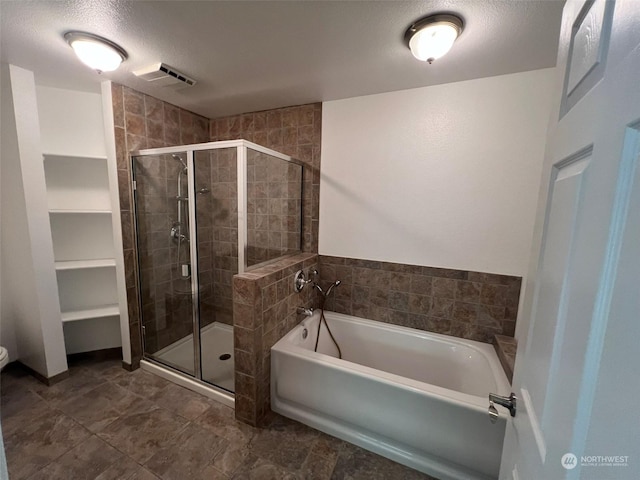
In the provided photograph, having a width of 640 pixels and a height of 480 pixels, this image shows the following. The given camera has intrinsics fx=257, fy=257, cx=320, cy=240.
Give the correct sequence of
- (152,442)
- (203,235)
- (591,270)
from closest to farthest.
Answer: (591,270)
(152,442)
(203,235)

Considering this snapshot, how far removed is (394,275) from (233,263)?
132 cm

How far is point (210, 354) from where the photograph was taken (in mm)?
2322

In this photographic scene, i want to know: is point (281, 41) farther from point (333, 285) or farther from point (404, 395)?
point (404, 395)

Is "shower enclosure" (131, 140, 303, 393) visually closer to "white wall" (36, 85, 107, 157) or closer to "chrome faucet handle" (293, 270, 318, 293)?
"chrome faucet handle" (293, 270, 318, 293)

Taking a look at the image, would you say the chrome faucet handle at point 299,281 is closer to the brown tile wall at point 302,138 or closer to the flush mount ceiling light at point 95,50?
the brown tile wall at point 302,138

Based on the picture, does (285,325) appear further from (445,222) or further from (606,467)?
(606,467)

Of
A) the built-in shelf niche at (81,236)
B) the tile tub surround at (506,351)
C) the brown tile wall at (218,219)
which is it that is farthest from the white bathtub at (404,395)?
the built-in shelf niche at (81,236)

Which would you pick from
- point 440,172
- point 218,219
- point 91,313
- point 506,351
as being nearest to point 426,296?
point 506,351

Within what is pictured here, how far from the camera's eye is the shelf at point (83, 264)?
2.08 m

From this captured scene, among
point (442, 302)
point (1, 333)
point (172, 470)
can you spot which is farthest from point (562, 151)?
point (1, 333)

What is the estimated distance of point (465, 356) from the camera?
1.91 m

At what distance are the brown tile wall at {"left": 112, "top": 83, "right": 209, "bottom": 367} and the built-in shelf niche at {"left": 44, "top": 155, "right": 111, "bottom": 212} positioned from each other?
0.23 metres

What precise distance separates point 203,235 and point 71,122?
56.7 inches

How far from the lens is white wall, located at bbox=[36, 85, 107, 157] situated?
6.74 ft
